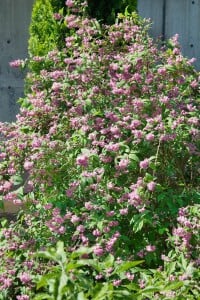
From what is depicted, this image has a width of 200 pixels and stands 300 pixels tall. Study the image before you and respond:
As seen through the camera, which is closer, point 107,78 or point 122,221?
point 122,221

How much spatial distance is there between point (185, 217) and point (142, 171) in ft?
1.68

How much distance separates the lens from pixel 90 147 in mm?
4172

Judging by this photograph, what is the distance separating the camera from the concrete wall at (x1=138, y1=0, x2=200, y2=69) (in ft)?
28.9

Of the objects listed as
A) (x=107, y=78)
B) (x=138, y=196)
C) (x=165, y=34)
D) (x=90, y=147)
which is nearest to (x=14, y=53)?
(x=165, y=34)

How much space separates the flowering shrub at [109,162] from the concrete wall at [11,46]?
379cm

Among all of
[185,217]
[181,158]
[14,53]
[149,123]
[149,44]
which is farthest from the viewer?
[14,53]

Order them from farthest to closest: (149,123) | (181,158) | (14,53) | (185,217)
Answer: (14,53), (181,158), (149,123), (185,217)

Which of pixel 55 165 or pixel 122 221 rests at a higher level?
pixel 55 165

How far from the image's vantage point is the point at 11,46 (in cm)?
851

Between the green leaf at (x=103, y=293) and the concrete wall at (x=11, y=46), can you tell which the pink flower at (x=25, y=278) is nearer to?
the green leaf at (x=103, y=293)

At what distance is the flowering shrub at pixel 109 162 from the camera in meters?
3.75

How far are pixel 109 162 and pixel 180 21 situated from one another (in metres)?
5.15

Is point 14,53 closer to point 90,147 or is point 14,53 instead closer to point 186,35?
point 186,35

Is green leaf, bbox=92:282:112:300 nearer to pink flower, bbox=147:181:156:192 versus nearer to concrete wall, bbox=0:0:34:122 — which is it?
pink flower, bbox=147:181:156:192
